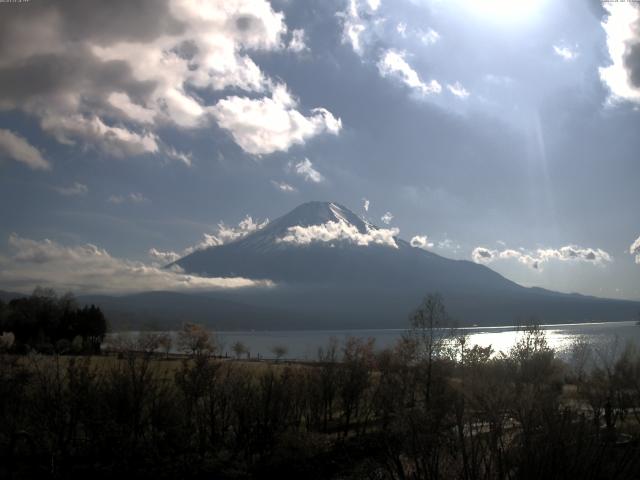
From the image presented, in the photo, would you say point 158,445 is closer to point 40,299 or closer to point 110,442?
point 110,442

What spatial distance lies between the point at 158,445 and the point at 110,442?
7.60 feet

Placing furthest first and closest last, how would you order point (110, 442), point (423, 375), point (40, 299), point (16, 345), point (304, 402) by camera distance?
point (40, 299), point (16, 345), point (423, 375), point (304, 402), point (110, 442)

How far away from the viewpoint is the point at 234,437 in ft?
99.9

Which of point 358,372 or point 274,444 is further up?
point 358,372

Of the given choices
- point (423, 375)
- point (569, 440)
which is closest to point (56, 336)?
point (423, 375)

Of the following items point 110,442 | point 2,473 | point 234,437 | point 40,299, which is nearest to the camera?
point 2,473

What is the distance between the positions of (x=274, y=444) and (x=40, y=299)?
100 meters

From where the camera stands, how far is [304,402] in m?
34.1

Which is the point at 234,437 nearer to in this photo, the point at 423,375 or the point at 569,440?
the point at 423,375

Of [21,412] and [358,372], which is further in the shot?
[358,372]

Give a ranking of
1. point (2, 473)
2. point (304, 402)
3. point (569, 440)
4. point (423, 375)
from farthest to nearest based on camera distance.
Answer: point (423, 375) → point (304, 402) → point (2, 473) → point (569, 440)

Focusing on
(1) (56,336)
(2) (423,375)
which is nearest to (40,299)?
(1) (56,336)

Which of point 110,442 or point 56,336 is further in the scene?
point 56,336

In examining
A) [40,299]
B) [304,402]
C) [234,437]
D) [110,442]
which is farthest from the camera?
[40,299]
